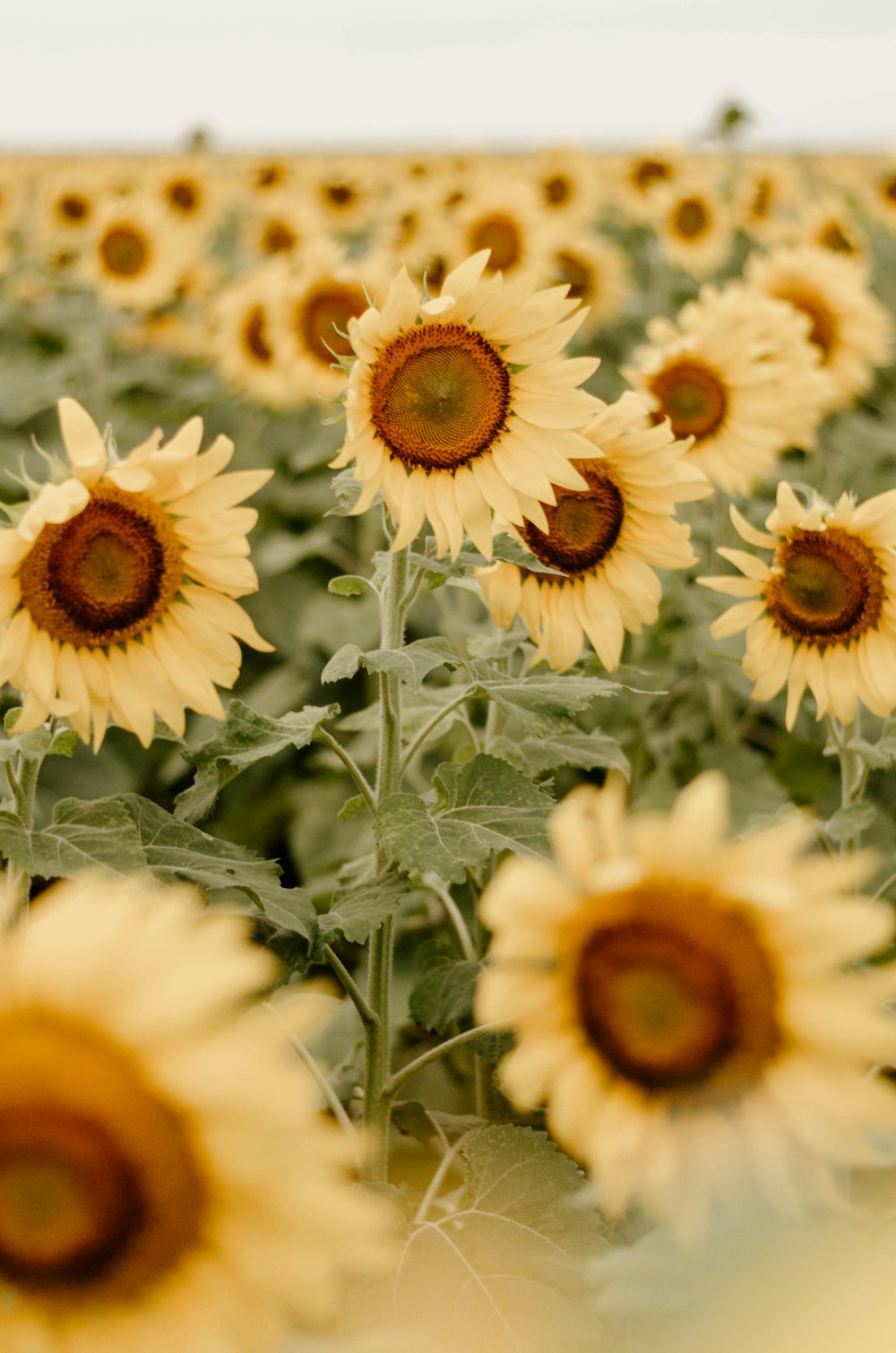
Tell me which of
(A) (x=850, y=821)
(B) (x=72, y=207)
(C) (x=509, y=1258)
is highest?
(B) (x=72, y=207)

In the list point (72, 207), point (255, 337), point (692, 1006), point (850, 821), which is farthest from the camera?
point (72, 207)

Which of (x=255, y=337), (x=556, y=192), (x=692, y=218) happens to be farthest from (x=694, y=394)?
(x=556, y=192)

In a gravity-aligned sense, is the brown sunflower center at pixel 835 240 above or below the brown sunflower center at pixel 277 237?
below

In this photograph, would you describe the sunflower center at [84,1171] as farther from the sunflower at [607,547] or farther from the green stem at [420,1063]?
the sunflower at [607,547]

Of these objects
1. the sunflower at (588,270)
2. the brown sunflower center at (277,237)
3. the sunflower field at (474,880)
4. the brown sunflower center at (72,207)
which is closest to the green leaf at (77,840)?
the sunflower field at (474,880)

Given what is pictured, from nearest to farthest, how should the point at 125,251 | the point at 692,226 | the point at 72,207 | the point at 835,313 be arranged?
1. the point at 835,313
2. the point at 125,251
3. the point at 692,226
4. the point at 72,207

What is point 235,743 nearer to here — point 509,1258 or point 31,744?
point 31,744

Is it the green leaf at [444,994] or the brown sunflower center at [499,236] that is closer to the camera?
the green leaf at [444,994]

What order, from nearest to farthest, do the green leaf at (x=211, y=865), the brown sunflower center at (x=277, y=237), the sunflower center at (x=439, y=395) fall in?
1. the green leaf at (x=211, y=865)
2. the sunflower center at (x=439, y=395)
3. the brown sunflower center at (x=277, y=237)

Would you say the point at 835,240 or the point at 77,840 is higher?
the point at 835,240
